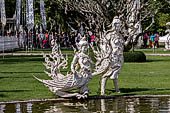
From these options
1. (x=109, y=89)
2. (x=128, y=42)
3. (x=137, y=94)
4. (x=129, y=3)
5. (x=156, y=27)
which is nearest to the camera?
(x=137, y=94)

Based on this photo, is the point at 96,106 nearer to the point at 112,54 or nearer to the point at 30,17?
the point at 112,54

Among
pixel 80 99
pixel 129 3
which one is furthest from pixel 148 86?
pixel 129 3

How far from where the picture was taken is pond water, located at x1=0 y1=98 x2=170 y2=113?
541 inches

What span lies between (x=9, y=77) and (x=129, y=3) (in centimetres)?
1554

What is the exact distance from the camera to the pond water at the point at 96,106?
13750 mm

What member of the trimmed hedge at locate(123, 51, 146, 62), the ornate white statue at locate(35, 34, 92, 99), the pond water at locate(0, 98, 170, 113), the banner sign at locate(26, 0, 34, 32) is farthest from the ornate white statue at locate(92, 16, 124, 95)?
the banner sign at locate(26, 0, 34, 32)

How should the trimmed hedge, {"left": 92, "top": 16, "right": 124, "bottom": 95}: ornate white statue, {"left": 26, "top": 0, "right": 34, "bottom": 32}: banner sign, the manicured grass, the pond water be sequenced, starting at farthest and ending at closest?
{"left": 26, "top": 0, "right": 34, "bottom": 32}: banner sign
the trimmed hedge
the manicured grass
{"left": 92, "top": 16, "right": 124, "bottom": 95}: ornate white statue
the pond water

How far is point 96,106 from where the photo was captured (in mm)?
14484

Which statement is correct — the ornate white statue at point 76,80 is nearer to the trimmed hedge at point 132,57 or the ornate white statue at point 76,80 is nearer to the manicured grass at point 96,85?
the manicured grass at point 96,85

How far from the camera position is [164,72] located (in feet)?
83.0

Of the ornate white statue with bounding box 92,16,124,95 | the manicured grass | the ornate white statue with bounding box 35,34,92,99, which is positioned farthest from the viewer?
the manicured grass

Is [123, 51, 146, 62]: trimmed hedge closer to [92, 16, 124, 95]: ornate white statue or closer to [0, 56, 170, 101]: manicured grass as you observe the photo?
[0, 56, 170, 101]: manicured grass

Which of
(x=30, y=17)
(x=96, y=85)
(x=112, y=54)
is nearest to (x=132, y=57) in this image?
(x=96, y=85)

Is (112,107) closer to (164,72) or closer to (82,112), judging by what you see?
(82,112)
